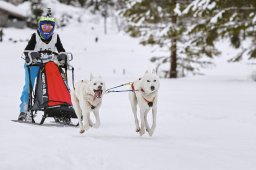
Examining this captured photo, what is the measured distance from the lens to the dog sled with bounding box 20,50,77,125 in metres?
7.38

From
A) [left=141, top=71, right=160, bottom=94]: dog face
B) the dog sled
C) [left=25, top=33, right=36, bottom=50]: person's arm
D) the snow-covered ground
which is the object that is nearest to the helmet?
[left=25, top=33, right=36, bottom=50]: person's arm

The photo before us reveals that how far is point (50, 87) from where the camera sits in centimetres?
752

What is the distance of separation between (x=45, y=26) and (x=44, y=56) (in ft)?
1.74

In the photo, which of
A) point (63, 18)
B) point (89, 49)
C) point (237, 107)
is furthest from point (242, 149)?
point (63, 18)

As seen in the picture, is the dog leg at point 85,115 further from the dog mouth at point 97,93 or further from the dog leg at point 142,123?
the dog leg at point 142,123

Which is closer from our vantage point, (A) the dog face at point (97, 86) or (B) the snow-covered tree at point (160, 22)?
(A) the dog face at point (97, 86)

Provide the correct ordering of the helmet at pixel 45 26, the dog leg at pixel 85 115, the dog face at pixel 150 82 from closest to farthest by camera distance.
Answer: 1. the dog face at pixel 150 82
2. the dog leg at pixel 85 115
3. the helmet at pixel 45 26

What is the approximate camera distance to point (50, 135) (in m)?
5.58

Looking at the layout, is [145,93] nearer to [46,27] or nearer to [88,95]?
[88,95]

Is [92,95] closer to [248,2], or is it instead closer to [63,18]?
[248,2]

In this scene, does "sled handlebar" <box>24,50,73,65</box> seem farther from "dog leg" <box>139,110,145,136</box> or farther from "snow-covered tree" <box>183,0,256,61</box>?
"snow-covered tree" <box>183,0,256,61</box>

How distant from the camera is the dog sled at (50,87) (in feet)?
24.2

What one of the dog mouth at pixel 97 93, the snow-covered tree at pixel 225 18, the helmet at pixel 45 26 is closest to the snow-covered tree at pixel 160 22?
the snow-covered tree at pixel 225 18

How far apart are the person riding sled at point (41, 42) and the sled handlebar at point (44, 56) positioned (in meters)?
0.18
